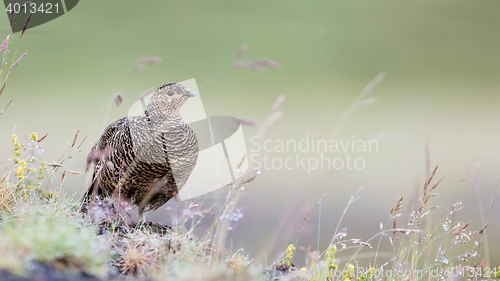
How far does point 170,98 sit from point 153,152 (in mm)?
446

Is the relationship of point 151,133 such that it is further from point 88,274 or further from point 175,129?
point 88,274

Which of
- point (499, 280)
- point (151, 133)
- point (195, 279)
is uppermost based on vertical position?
point (151, 133)

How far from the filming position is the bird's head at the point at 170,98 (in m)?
2.78

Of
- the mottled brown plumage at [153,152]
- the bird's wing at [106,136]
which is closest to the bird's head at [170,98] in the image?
the mottled brown plumage at [153,152]

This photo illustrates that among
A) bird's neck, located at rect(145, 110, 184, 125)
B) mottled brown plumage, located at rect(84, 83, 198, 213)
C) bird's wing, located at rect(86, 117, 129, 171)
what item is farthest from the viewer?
bird's wing, located at rect(86, 117, 129, 171)

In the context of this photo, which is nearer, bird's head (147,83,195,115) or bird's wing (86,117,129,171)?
bird's head (147,83,195,115)

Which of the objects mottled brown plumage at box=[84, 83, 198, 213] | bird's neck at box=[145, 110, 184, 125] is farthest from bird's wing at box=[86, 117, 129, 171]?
bird's neck at box=[145, 110, 184, 125]

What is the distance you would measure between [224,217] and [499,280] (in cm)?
175

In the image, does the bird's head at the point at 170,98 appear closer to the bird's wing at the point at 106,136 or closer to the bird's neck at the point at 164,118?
the bird's neck at the point at 164,118

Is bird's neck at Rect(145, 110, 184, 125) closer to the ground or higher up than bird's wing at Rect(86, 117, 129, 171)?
higher up

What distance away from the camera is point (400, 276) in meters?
2.08

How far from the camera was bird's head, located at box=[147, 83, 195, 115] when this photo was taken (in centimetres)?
278

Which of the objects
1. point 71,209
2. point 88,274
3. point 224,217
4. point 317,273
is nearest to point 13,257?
point 88,274

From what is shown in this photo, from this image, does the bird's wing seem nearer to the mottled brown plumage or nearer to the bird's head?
the mottled brown plumage
